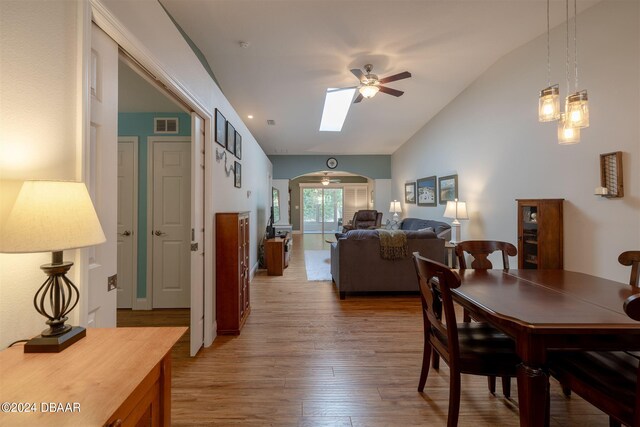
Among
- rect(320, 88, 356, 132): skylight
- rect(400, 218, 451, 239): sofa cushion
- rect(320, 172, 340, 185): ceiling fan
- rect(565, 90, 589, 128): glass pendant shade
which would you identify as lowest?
rect(400, 218, 451, 239): sofa cushion

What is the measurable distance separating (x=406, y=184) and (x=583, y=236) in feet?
16.4

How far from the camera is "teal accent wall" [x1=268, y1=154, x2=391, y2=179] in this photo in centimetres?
879

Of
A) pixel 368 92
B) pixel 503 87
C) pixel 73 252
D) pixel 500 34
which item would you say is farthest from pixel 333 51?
pixel 73 252

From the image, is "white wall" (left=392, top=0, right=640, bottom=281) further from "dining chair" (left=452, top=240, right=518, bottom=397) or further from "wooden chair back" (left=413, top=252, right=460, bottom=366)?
"wooden chair back" (left=413, top=252, right=460, bottom=366)

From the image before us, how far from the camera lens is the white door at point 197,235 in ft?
7.76

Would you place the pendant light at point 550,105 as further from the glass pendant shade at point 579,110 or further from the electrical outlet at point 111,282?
the electrical outlet at point 111,282

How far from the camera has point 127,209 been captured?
324cm

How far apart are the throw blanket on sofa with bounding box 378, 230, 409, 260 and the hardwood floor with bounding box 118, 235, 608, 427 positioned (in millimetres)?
796

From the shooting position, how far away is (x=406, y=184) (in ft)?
25.1

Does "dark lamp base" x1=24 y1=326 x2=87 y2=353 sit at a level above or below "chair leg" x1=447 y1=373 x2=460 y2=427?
above

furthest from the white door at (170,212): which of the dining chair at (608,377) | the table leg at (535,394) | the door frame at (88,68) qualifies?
the dining chair at (608,377)

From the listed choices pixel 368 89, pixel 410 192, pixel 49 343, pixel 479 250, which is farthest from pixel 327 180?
pixel 49 343

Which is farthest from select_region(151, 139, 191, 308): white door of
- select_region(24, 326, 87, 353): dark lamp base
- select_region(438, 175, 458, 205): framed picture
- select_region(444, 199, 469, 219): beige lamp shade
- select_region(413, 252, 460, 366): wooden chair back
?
select_region(438, 175, 458, 205): framed picture

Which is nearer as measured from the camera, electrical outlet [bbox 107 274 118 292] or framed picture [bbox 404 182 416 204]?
electrical outlet [bbox 107 274 118 292]
